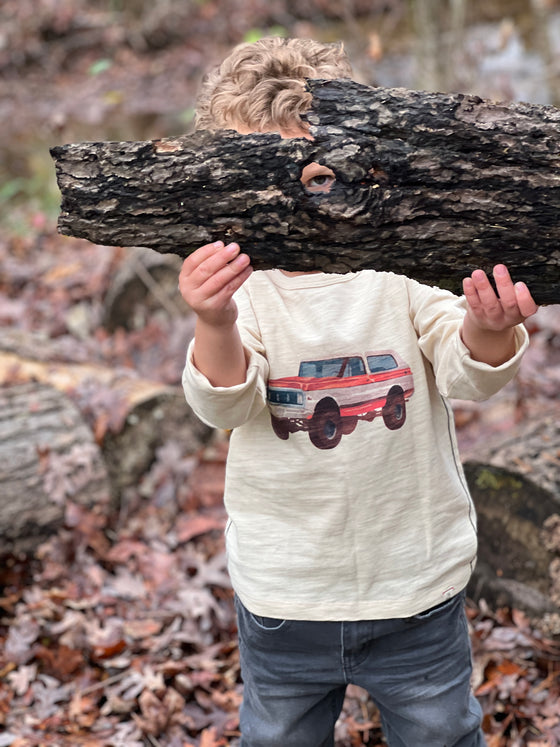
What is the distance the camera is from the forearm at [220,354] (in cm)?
172

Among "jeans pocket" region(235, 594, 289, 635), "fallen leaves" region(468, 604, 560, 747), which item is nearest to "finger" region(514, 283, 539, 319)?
"jeans pocket" region(235, 594, 289, 635)

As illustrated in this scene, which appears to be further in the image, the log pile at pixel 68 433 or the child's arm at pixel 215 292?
the log pile at pixel 68 433

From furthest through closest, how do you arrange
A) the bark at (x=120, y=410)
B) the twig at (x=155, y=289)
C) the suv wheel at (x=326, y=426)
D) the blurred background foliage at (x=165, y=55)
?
the blurred background foliage at (x=165, y=55) < the twig at (x=155, y=289) < the bark at (x=120, y=410) < the suv wheel at (x=326, y=426)

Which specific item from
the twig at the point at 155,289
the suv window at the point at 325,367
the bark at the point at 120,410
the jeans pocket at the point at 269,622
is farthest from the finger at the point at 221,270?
the twig at the point at 155,289

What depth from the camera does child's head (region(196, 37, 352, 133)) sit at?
68.2 inches

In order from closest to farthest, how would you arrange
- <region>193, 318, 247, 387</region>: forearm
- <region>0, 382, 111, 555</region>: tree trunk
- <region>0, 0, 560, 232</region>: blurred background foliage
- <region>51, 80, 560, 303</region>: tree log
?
<region>51, 80, 560, 303</region>: tree log, <region>193, 318, 247, 387</region>: forearm, <region>0, 382, 111, 555</region>: tree trunk, <region>0, 0, 560, 232</region>: blurred background foliage

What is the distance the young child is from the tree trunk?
6.20 feet

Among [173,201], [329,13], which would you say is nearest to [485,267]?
→ [173,201]

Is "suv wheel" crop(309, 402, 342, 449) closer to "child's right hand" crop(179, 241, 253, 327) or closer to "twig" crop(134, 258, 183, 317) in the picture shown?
"child's right hand" crop(179, 241, 253, 327)

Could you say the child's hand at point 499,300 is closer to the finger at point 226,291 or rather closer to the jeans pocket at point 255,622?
the finger at point 226,291

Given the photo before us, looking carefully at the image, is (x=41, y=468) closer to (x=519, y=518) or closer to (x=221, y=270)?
(x=519, y=518)

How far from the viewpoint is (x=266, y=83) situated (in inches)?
71.0

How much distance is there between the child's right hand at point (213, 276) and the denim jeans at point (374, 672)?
893 millimetres

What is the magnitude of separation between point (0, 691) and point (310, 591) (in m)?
Result: 1.75
